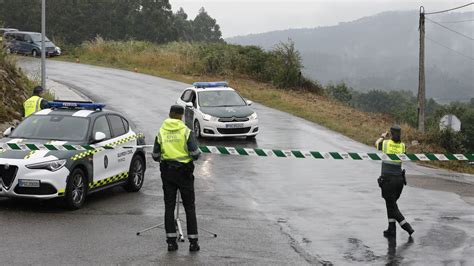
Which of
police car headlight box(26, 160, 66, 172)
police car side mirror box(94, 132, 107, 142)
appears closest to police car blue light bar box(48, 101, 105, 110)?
police car side mirror box(94, 132, 107, 142)

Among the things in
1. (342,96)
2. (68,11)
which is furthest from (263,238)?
(68,11)

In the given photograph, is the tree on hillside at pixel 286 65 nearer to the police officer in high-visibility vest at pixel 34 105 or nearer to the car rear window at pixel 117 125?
the police officer in high-visibility vest at pixel 34 105

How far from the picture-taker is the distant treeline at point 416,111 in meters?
25.4

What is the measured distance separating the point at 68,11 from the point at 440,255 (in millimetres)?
81180

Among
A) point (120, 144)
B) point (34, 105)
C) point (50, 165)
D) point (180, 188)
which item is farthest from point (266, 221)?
point (34, 105)

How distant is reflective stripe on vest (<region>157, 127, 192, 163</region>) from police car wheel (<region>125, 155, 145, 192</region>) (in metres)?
4.25

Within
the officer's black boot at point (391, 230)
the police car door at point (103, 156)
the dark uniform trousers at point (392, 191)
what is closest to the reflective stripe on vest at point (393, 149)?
the dark uniform trousers at point (392, 191)

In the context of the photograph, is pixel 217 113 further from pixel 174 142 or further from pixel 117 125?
pixel 174 142

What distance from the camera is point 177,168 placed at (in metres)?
9.61

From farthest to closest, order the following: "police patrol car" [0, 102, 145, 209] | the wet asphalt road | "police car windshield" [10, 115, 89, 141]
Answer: "police car windshield" [10, 115, 89, 141]
"police patrol car" [0, 102, 145, 209]
the wet asphalt road

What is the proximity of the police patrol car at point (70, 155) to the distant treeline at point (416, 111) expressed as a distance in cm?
1445

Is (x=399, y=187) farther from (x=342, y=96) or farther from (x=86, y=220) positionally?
(x=342, y=96)

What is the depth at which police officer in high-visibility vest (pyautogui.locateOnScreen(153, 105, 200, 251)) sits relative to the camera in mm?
9594

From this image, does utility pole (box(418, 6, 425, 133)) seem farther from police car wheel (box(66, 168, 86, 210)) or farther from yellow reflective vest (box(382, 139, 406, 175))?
police car wheel (box(66, 168, 86, 210))
